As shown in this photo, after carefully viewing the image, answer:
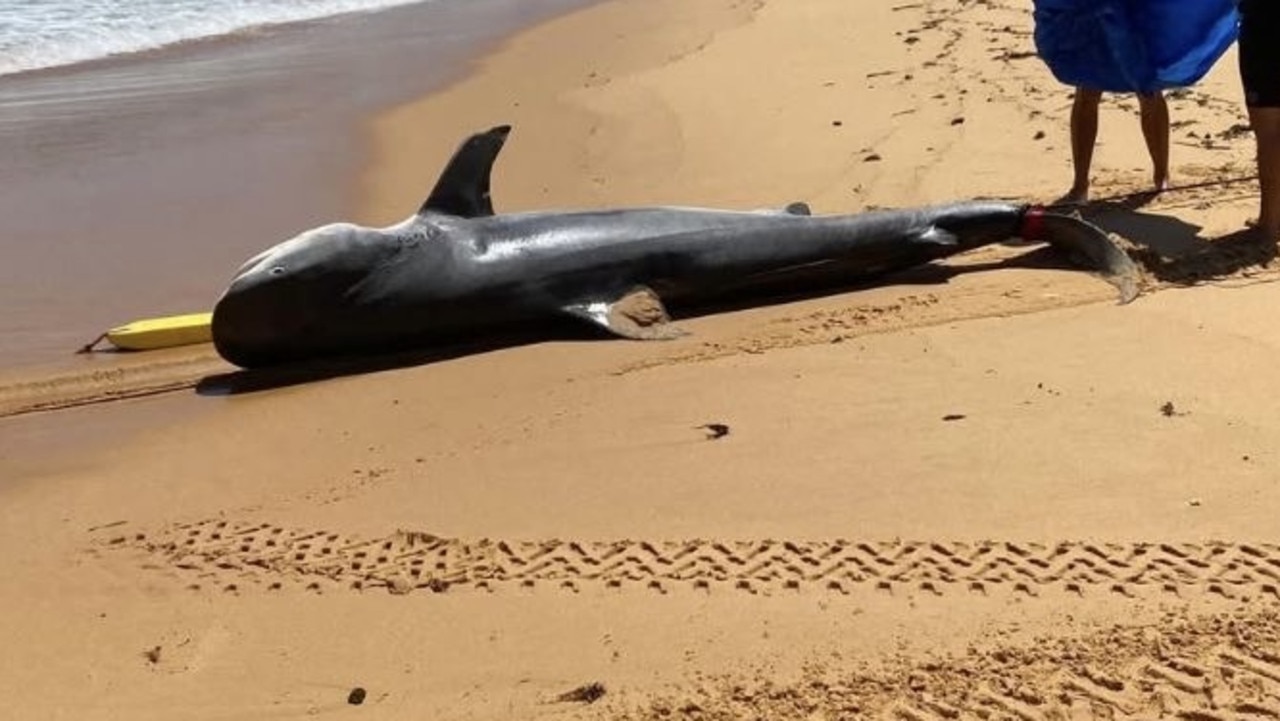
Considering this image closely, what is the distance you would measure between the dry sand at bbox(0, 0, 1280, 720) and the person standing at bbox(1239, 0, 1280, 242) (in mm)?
322

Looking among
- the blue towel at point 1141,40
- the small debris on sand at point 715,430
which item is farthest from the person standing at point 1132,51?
the small debris on sand at point 715,430

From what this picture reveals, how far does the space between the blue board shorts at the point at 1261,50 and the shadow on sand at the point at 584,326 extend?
1.13m

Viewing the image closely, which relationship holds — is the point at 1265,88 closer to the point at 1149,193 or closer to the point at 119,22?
the point at 1149,193

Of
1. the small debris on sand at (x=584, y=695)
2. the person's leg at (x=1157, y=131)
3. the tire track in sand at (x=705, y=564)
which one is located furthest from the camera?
the person's leg at (x=1157, y=131)

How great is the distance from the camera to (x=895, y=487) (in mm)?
4609

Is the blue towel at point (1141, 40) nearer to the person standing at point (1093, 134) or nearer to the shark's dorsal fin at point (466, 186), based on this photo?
the person standing at point (1093, 134)

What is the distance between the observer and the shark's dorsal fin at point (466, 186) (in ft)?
21.7

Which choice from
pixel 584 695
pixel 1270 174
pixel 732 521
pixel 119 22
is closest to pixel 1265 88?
pixel 1270 174

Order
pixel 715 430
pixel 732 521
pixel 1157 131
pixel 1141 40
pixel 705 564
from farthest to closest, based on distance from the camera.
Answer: pixel 1157 131
pixel 1141 40
pixel 715 430
pixel 732 521
pixel 705 564

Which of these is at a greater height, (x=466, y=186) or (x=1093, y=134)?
(x=466, y=186)

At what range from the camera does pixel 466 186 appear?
6703 millimetres

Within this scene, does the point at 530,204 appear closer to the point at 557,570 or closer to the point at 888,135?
the point at 888,135

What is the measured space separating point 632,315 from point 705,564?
7.83ft

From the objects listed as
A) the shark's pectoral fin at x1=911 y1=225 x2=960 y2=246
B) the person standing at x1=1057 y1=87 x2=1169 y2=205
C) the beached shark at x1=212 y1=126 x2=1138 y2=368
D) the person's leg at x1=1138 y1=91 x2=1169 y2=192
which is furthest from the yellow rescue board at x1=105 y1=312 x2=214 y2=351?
the person's leg at x1=1138 y1=91 x2=1169 y2=192
